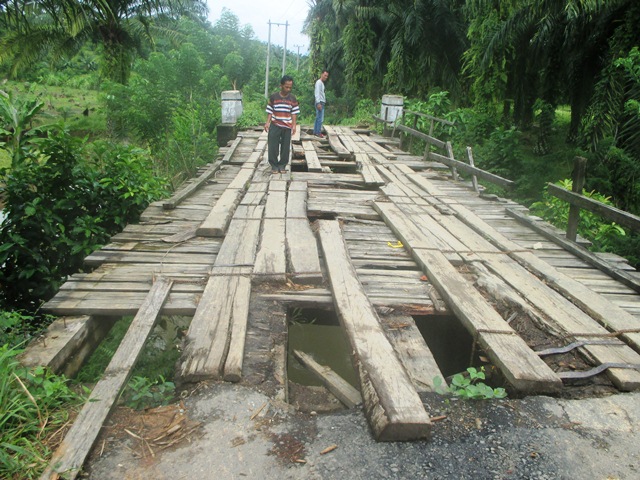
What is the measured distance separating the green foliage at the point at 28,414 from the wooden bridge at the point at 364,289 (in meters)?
0.13

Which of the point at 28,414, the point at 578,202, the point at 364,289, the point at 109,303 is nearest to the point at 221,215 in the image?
the point at 109,303

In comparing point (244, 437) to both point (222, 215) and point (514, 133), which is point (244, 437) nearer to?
point (222, 215)

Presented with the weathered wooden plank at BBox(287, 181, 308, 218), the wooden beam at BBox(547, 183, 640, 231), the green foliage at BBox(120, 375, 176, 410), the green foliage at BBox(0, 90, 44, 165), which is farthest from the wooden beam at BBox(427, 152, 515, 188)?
the green foliage at BBox(0, 90, 44, 165)

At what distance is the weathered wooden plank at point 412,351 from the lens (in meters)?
2.83

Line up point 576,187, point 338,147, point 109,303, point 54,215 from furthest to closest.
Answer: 1. point 338,147
2. point 54,215
3. point 576,187
4. point 109,303

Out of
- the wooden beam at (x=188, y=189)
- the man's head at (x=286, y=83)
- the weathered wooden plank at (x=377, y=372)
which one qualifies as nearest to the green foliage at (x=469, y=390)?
the weathered wooden plank at (x=377, y=372)

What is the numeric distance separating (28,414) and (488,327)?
261 cm

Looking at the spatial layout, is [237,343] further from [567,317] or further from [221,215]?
[221,215]

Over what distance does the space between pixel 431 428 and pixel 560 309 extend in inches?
66.1

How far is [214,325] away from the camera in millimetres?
3137

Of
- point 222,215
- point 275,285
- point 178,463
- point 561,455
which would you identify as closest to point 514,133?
point 222,215

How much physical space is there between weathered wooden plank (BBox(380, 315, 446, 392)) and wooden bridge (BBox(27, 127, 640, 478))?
0.04ft

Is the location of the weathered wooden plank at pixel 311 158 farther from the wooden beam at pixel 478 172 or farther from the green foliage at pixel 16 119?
the green foliage at pixel 16 119

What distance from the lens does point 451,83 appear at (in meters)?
19.6
